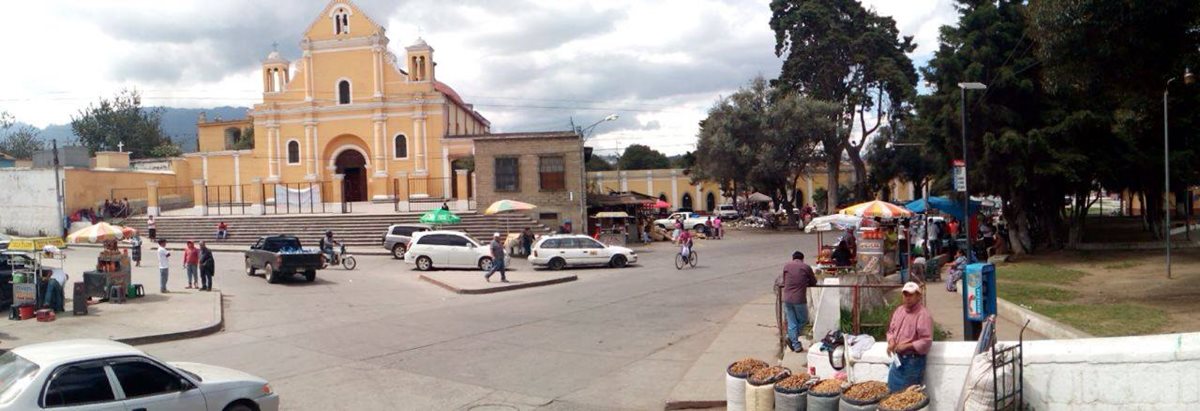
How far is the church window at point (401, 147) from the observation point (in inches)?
2260

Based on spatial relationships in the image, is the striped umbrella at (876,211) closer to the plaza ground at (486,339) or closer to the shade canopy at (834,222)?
the shade canopy at (834,222)

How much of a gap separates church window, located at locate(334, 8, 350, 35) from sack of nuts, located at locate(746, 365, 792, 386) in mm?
54222

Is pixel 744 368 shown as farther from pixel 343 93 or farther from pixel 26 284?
pixel 343 93

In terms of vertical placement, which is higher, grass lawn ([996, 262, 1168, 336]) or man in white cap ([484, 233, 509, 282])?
man in white cap ([484, 233, 509, 282])

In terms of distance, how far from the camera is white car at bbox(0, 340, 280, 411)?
681 centimetres

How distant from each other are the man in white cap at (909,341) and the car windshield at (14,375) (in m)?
7.43

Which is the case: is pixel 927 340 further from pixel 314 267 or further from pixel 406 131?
pixel 406 131

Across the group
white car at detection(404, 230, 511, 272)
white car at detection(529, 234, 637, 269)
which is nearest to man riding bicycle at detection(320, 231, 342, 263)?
white car at detection(404, 230, 511, 272)

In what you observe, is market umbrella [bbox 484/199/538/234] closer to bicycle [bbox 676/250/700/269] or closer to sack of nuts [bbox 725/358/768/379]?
bicycle [bbox 676/250/700/269]

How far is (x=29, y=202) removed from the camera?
153 feet

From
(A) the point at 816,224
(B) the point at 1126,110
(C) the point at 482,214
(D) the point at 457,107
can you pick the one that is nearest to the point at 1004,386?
(A) the point at 816,224

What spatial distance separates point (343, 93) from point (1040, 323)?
52474 mm

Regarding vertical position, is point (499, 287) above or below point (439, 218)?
below

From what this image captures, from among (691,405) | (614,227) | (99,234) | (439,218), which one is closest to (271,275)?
(99,234)
